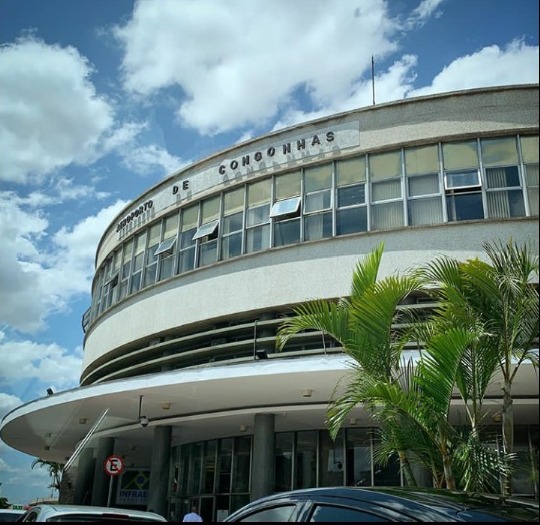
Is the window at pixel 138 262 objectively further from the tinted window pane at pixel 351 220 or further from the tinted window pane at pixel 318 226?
the tinted window pane at pixel 351 220

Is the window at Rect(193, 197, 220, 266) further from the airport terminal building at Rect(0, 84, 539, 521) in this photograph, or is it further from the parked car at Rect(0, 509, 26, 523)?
the parked car at Rect(0, 509, 26, 523)

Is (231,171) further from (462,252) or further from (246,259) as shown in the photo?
(462,252)

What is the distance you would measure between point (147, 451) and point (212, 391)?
9956 millimetres

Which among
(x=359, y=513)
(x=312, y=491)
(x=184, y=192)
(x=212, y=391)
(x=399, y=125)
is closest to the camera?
(x=359, y=513)

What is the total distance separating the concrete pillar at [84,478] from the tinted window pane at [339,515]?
→ 20.1 m

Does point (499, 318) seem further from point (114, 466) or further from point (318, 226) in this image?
point (114, 466)

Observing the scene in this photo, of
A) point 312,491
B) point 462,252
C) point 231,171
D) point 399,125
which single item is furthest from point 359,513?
point 231,171

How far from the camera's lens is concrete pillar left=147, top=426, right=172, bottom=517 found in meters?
17.1

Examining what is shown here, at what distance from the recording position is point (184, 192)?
67.4ft

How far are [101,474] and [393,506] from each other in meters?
19.4

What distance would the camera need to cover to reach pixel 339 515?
3.76 meters

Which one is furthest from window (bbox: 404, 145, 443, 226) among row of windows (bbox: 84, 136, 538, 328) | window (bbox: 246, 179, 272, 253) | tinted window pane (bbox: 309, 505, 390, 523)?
tinted window pane (bbox: 309, 505, 390, 523)

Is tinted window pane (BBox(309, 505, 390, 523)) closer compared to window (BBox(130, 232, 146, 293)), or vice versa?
tinted window pane (BBox(309, 505, 390, 523))

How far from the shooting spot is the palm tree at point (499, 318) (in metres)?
7.76
